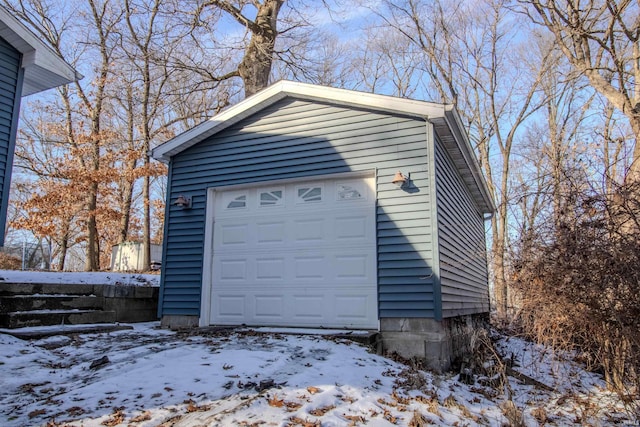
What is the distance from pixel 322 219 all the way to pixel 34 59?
5.57 m

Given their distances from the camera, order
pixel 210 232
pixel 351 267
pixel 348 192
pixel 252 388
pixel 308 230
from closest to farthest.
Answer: pixel 252 388 → pixel 351 267 → pixel 348 192 → pixel 308 230 → pixel 210 232

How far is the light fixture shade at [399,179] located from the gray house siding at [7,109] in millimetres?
6113

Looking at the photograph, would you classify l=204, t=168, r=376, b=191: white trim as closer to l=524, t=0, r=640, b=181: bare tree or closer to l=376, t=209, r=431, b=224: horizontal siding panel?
l=376, t=209, r=431, b=224: horizontal siding panel

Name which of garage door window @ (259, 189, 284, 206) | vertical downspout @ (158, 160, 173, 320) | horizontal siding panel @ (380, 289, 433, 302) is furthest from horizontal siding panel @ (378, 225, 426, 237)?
vertical downspout @ (158, 160, 173, 320)

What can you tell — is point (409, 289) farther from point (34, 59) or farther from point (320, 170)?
point (34, 59)

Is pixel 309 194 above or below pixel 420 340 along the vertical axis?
above

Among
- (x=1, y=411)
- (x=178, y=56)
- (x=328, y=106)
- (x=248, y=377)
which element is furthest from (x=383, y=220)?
(x=178, y=56)

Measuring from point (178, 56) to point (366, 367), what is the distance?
1373cm

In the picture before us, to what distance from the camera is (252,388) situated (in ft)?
12.7

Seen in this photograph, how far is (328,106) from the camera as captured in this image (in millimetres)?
7258

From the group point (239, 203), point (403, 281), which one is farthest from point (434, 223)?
point (239, 203)

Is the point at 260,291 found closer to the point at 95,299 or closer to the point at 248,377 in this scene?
the point at 95,299

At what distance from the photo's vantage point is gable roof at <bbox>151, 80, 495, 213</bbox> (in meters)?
6.53

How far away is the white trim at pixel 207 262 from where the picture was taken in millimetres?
7562
